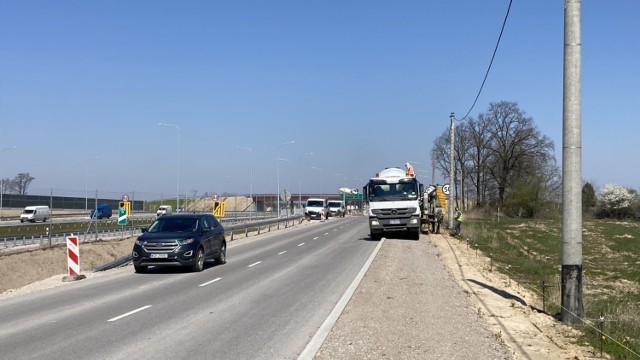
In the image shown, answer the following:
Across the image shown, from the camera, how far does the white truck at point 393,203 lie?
29.6m

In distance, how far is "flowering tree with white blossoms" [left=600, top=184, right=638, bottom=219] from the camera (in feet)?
310

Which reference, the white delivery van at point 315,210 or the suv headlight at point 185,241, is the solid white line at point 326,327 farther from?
the white delivery van at point 315,210

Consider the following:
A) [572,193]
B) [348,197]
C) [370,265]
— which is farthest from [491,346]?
[348,197]

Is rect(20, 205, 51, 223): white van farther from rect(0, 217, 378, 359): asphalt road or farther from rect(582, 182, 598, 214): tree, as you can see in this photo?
rect(582, 182, 598, 214): tree

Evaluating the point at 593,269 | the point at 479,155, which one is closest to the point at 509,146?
the point at 479,155

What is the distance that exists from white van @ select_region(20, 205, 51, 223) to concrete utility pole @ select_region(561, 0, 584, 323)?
4172 centimetres

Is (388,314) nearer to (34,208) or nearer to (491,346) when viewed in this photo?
(491,346)

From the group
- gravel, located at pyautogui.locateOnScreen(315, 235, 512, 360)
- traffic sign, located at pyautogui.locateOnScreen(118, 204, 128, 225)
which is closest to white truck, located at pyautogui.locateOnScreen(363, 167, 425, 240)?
gravel, located at pyautogui.locateOnScreen(315, 235, 512, 360)

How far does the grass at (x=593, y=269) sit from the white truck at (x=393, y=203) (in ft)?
13.6

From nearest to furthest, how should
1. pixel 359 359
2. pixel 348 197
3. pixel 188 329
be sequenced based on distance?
pixel 359 359 < pixel 188 329 < pixel 348 197

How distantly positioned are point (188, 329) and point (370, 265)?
9.83m

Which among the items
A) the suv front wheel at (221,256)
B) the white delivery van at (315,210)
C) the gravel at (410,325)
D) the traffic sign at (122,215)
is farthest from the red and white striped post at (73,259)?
the white delivery van at (315,210)

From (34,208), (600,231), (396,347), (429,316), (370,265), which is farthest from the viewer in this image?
(600,231)

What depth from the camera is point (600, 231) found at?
5347cm
